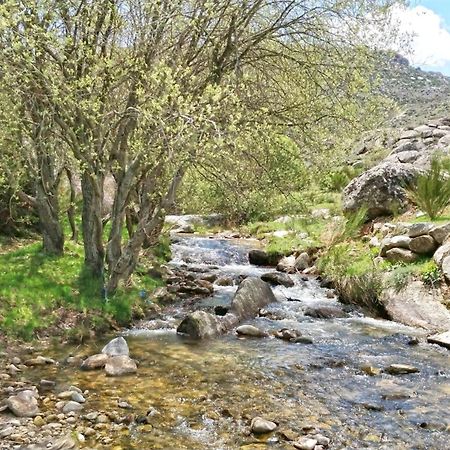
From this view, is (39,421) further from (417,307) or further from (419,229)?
(419,229)

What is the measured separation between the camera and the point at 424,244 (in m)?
13.0

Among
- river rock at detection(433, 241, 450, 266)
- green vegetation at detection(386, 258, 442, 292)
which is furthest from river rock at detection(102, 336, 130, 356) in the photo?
river rock at detection(433, 241, 450, 266)

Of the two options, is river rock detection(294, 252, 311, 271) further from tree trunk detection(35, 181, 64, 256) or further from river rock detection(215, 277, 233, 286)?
tree trunk detection(35, 181, 64, 256)

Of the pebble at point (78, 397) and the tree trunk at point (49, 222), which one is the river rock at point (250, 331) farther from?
the tree trunk at point (49, 222)

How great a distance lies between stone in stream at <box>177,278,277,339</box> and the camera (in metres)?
10.1

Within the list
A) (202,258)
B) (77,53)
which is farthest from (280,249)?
(77,53)

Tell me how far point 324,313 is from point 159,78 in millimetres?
6319

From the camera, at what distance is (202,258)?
19.3 meters

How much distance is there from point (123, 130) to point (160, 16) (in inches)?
91.5

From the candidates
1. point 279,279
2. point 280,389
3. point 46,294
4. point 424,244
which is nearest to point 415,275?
point 424,244

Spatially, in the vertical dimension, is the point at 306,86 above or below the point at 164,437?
above

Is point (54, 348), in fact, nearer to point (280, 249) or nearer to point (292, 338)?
point (292, 338)

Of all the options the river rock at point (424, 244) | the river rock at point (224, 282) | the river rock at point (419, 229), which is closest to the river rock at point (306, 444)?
the river rock at point (424, 244)

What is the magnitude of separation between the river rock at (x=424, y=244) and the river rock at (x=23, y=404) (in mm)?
9650
